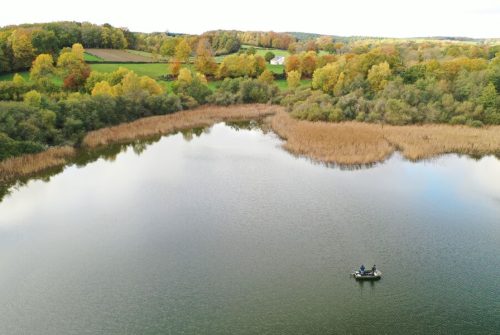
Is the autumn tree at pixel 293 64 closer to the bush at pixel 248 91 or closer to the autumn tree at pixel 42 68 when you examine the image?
the bush at pixel 248 91

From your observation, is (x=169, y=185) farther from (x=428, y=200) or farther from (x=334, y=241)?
(x=428, y=200)

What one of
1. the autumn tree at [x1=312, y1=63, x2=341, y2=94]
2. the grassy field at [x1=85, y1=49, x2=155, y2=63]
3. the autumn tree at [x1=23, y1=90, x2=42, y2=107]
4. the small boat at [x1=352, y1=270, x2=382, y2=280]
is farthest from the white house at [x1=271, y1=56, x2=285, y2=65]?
the small boat at [x1=352, y1=270, x2=382, y2=280]

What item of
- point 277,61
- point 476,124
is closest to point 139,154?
point 476,124

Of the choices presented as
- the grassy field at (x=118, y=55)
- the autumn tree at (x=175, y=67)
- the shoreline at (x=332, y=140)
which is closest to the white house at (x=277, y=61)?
the grassy field at (x=118, y=55)

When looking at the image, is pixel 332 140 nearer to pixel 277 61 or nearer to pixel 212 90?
pixel 212 90

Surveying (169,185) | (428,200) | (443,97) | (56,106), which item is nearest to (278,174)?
(169,185)

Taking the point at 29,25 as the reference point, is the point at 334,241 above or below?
below

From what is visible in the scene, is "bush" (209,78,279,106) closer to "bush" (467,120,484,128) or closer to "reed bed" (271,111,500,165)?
"reed bed" (271,111,500,165)
